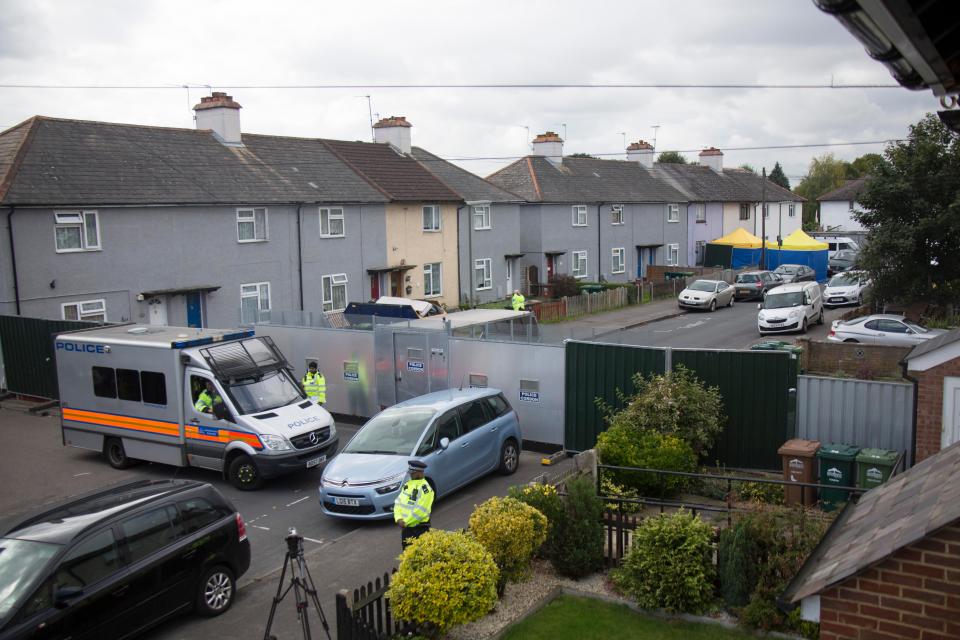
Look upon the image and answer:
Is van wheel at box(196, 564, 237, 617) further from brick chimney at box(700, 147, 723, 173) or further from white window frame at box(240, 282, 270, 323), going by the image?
brick chimney at box(700, 147, 723, 173)

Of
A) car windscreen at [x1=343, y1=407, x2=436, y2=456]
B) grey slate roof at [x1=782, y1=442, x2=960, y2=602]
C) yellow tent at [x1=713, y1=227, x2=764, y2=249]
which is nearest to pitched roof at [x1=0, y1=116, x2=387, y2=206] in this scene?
car windscreen at [x1=343, y1=407, x2=436, y2=456]

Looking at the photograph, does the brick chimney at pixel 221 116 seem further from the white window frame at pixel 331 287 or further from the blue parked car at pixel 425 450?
the blue parked car at pixel 425 450

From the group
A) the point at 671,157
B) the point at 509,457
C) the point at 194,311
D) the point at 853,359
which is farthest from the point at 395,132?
the point at 671,157

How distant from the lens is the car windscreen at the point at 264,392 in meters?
14.3

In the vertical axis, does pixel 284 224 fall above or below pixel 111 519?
above

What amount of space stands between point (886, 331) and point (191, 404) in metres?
19.8

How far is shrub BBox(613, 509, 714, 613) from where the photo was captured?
8617mm

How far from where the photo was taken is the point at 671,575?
28.3 ft

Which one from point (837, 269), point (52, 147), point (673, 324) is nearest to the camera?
point (52, 147)

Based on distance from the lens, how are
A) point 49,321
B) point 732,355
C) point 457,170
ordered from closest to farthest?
point 732,355
point 49,321
point 457,170

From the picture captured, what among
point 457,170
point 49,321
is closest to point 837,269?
point 457,170

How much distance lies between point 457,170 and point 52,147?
66.5 ft

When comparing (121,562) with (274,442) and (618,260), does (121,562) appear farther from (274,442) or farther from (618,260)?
(618,260)

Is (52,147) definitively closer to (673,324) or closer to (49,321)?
(49,321)
